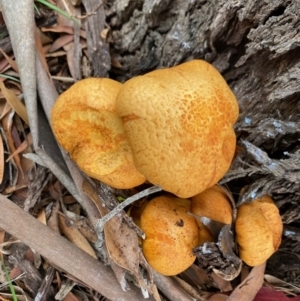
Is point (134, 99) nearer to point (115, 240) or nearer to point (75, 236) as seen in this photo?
point (115, 240)

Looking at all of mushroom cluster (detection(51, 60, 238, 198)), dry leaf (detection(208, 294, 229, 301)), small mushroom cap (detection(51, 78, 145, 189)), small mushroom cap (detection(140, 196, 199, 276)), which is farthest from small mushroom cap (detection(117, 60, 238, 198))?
dry leaf (detection(208, 294, 229, 301))

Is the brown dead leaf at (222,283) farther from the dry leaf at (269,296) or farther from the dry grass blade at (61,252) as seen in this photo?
the dry grass blade at (61,252)

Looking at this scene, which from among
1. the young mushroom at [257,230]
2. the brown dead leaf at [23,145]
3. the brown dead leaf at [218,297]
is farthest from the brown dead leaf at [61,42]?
the brown dead leaf at [218,297]

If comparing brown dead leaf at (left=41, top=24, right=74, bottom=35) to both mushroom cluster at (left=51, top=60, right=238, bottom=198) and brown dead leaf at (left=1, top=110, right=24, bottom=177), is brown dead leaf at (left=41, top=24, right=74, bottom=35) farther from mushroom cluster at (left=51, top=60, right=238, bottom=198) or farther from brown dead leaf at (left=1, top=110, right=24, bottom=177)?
mushroom cluster at (left=51, top=60, right=238, bottom=198)

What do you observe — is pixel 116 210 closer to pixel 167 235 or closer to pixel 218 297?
pixel 167 235

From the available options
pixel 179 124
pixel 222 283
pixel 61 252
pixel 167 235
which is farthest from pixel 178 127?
pixel 222 283
